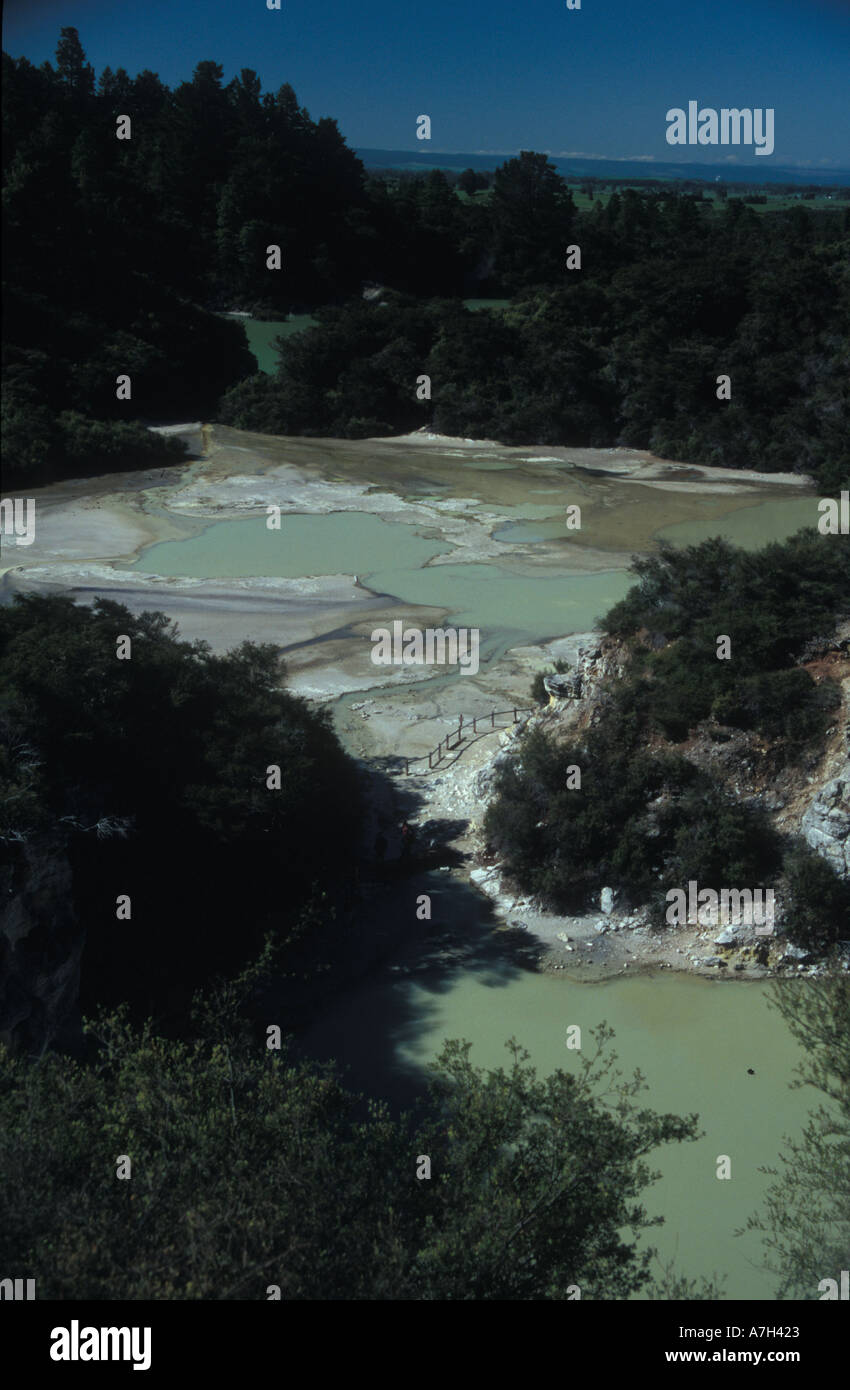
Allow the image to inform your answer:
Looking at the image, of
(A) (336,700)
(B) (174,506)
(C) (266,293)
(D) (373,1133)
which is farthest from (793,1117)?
(C) (266,293)

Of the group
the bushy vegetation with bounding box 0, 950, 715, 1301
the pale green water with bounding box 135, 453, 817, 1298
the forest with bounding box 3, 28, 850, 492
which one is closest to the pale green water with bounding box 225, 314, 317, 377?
the forest with bounding box 3, 28, 850, 492

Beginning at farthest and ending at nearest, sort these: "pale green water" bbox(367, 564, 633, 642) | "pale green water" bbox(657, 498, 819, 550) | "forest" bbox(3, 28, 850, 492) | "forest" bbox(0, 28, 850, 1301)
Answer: "forest" bbox(3, 28, 850, 492) < "pale green water" bbox(657, 498, 819, 550) < "pale green water" bbox(367, 564, 633, 642) < "forest" bbox(0, 28, 850, 1301)

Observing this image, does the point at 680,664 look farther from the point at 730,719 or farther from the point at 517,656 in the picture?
the point at 517,656

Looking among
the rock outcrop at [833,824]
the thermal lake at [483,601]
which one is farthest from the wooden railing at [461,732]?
the rock outcrop at [833,824]

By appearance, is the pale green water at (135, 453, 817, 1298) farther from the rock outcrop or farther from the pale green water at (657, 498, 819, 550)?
the pale green water at (657, 498, 819, 550)

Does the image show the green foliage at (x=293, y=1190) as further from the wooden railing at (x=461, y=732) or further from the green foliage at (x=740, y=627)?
the wooden railing at (x=461, y=732)

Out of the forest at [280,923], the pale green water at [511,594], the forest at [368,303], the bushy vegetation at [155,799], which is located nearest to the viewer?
the forest at [280,923]
